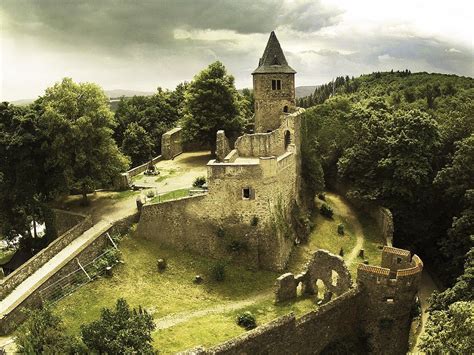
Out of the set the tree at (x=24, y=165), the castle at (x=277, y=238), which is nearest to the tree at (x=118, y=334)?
the castle at (x=277, y=238)

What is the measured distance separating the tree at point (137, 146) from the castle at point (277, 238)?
14796 millimetres

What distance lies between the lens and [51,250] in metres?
28.6

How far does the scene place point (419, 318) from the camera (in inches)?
1199

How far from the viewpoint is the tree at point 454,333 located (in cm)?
1786

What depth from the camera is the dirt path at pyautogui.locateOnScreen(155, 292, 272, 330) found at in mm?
25094

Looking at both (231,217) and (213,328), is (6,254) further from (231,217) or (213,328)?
(213,328)

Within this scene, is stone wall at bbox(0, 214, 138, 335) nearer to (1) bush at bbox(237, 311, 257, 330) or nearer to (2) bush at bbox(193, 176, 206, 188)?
(2) bush at bbox(193, 176, 206, 188)

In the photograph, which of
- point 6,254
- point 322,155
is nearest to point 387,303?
point 322,155

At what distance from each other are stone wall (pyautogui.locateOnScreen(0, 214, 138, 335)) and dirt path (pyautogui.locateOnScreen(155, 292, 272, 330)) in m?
6.37

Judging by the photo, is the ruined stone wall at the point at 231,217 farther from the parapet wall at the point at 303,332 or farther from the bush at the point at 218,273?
the parapet wall at the point at 303,332

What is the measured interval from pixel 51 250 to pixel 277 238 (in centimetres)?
1407

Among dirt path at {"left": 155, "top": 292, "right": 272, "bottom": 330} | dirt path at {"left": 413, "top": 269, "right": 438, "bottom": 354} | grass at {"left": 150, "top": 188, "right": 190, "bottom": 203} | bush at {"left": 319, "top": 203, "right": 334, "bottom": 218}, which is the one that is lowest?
dirt path at {"left": 413, "top": 269, "right": 438, "bottom": 354}

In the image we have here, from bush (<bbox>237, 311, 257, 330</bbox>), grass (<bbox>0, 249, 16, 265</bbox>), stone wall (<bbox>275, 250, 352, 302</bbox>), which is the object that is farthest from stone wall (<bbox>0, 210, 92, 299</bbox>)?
stone wall (<bbox>275, 250, 352, 302</bbox>)

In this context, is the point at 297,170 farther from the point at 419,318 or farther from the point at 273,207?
the point at 419,318
